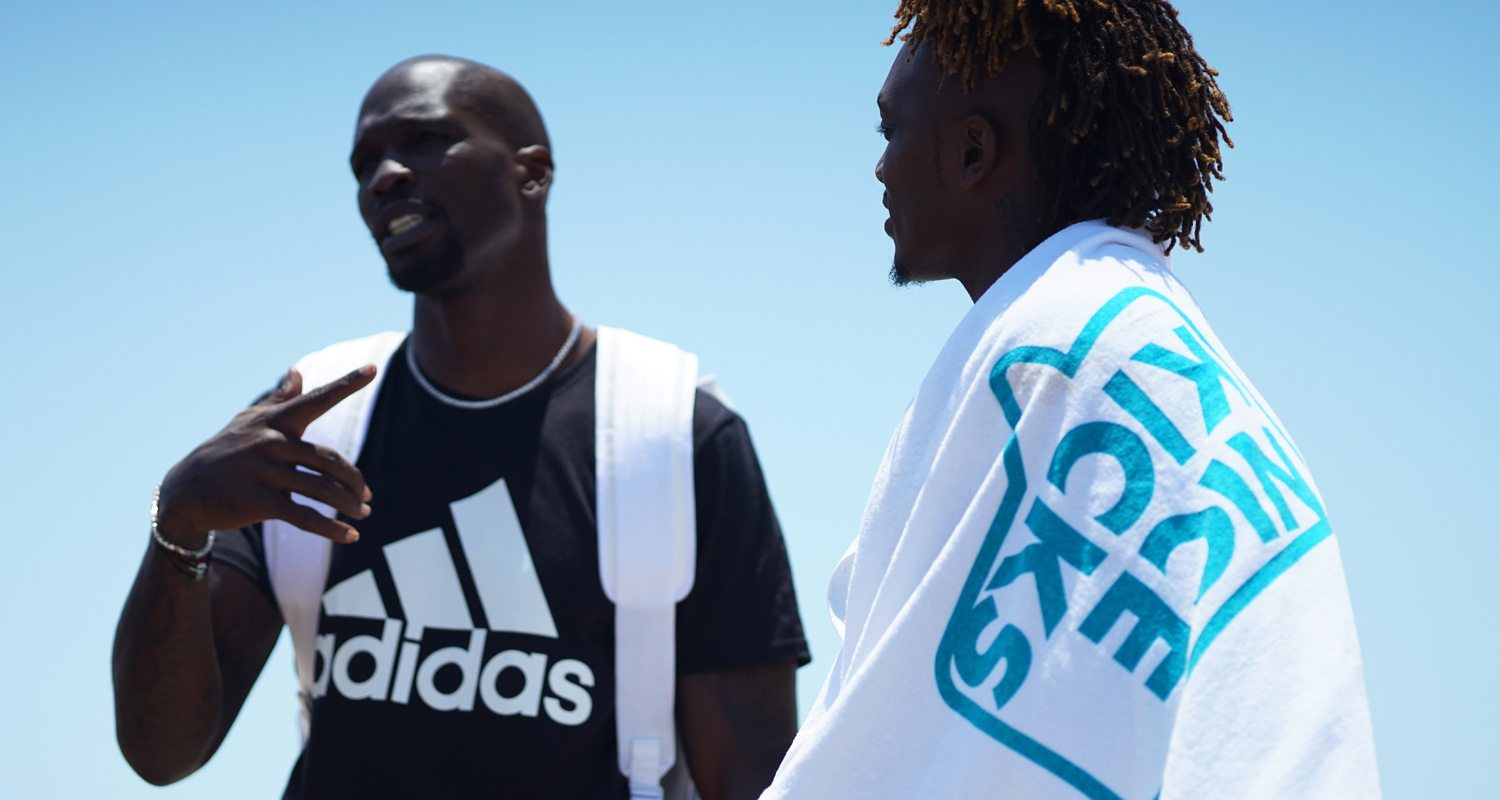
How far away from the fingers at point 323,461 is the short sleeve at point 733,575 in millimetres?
831

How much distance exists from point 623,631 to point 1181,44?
6.48 ft

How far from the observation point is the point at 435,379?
448cm

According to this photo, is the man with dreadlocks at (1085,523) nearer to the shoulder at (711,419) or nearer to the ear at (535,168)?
the shoulder at (711,419)

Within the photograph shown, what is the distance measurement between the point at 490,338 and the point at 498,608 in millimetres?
729

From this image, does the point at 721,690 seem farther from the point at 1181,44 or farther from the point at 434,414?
the point at 1181,44

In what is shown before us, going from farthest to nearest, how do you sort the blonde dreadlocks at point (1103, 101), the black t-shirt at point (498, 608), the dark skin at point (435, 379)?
the black t-shirt at point (498, 608)
the dark skin at point (435, 379)
the blonde dreadlocks at point (1103, 101)

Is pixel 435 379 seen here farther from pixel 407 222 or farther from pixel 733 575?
pixel 733 575

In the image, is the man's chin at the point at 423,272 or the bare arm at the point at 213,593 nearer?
the bare arm at the point at 213,593

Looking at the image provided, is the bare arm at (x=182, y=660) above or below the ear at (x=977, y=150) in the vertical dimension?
below

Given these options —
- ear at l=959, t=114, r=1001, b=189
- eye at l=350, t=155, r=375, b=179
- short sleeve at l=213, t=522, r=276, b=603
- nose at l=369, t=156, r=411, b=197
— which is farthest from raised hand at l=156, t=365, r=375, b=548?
ear at l=959, t=114, r=1001, b=189

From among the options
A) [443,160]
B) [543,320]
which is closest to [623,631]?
[543,320]

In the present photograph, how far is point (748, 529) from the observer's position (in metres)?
4.19

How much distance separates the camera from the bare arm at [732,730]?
4012mm

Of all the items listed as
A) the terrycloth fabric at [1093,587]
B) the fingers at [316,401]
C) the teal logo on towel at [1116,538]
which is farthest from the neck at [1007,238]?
the fingers at [316,401]
